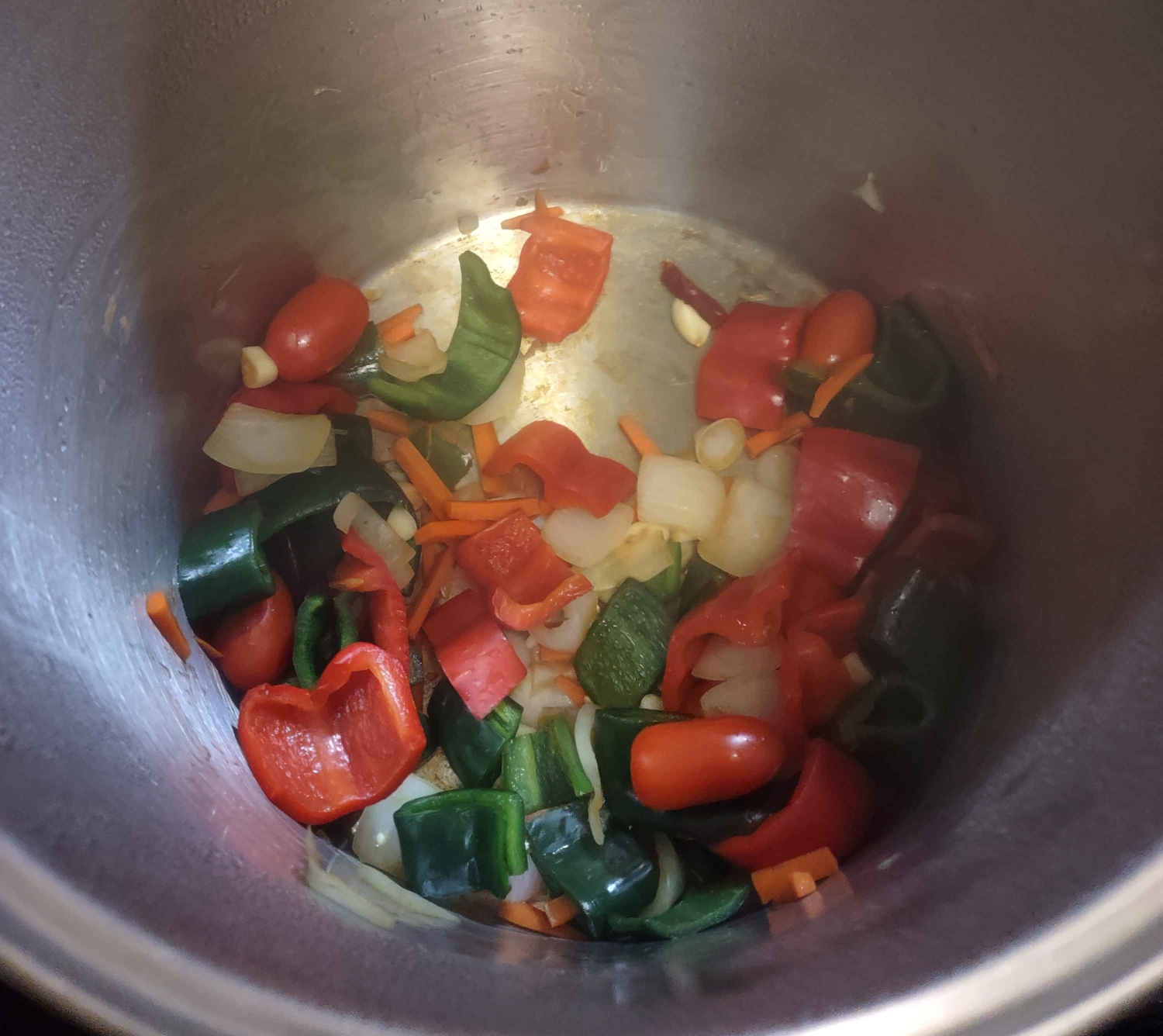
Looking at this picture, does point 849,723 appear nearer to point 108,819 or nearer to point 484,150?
point 108,819

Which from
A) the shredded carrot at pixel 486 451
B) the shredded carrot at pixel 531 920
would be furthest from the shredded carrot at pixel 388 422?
the shredded carrot at pixel 531 920

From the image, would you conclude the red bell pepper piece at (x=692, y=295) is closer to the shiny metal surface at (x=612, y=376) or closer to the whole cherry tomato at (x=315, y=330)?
the shiny metal surface at (x=612, y=376)

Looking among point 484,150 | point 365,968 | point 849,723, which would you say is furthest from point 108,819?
point 484,150

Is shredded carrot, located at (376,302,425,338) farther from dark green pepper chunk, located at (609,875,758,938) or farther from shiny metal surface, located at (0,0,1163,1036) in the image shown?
dark green pepper chunk, located at (609,875,758,938)

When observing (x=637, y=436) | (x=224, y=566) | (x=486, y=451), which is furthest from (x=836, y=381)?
(x=224, y=566)

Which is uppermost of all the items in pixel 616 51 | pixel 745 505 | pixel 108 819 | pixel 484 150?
pixel 616 51

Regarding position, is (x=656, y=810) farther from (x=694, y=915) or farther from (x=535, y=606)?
(x=535, y=606)
